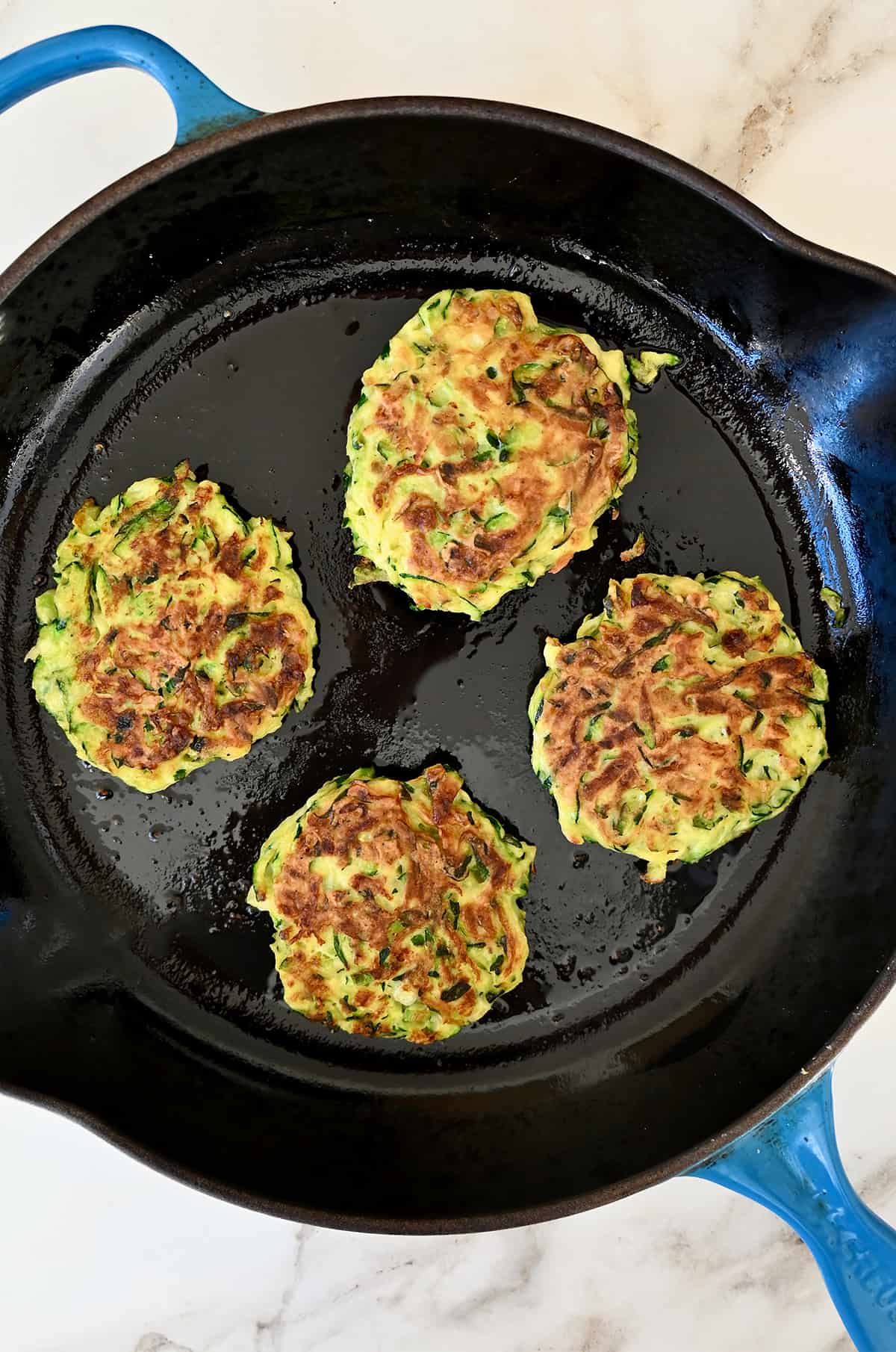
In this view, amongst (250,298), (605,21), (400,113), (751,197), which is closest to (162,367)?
(250,298)

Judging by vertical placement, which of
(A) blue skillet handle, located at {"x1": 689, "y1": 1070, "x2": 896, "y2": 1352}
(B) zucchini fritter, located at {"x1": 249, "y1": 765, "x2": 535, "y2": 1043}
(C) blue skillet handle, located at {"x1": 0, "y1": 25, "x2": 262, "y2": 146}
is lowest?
(A) blue skillet handle, located at {"x1": 689, "y1": 1070, "x2": 896, "y2": 1352}

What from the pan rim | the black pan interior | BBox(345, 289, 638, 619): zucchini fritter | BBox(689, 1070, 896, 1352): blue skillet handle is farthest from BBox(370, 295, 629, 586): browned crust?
BBox(689, 1070, 896, 1352): blue skillet handle

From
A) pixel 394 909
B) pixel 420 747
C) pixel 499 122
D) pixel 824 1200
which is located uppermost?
pixel 499 122

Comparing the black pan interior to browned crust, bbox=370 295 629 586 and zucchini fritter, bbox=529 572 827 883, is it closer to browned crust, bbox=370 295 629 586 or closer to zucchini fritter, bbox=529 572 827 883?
zucchini fritter, bbox=529 572 827 883

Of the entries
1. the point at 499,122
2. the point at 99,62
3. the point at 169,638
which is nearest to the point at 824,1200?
the point at 169,638

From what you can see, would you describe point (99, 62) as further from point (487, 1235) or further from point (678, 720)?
point (487, 1235)

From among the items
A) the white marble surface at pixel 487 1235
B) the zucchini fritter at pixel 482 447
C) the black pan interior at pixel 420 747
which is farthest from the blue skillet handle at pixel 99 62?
the zucchini fritter at pixel 482 447

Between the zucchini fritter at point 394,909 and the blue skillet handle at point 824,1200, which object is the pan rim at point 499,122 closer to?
the zucchini fritter at point 394,909
